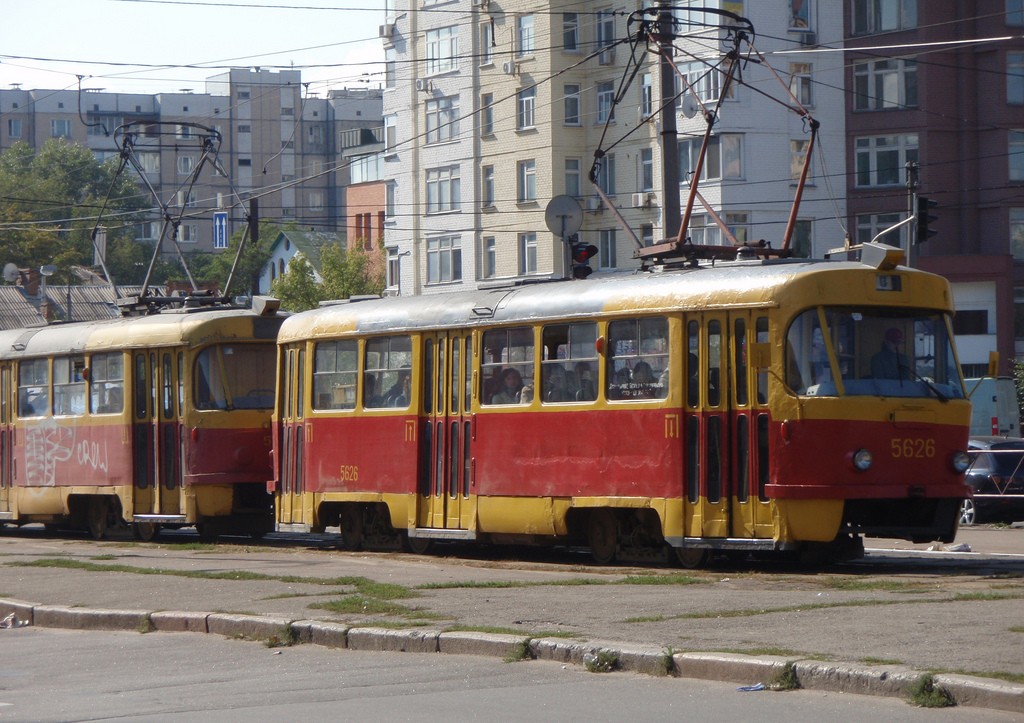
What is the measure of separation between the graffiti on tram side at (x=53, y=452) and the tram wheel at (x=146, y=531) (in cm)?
93

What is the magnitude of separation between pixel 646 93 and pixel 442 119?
1003cm

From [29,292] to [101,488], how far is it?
57383 millimetres

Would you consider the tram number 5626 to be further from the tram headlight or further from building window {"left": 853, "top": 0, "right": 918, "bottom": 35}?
building window {"left": 853, "top": 0, "right": 918, "bottom": 35}

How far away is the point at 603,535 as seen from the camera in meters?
17.0

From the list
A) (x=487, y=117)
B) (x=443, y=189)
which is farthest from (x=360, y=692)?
(x=443, y=189)

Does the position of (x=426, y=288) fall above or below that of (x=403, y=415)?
above

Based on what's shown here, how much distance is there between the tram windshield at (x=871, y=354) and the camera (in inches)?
588

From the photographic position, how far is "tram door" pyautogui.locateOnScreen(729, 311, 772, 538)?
15.0 m

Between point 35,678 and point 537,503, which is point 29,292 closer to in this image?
point 537,503

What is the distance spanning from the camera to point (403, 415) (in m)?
18.9

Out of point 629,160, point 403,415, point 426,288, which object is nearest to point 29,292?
point 426,288

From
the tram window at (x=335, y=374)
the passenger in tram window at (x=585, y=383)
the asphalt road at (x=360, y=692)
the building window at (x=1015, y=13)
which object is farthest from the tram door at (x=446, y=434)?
the building window at (x=1015, y=13)

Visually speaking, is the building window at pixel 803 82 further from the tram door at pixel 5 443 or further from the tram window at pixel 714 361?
the tram window at pixel 714 361

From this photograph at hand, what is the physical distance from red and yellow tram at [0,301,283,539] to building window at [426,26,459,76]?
37989mm
